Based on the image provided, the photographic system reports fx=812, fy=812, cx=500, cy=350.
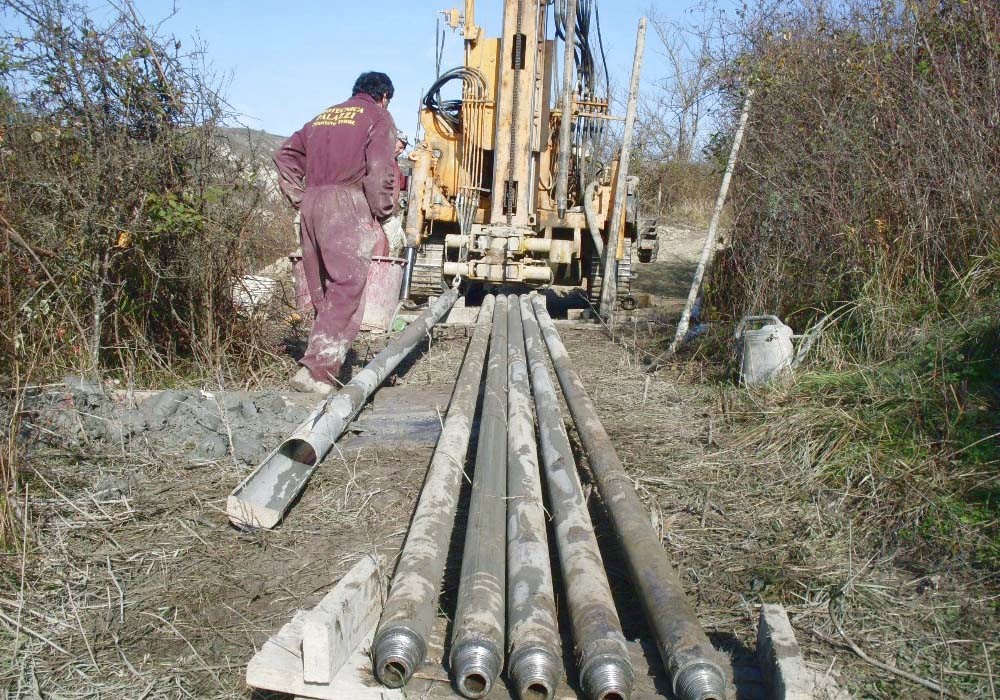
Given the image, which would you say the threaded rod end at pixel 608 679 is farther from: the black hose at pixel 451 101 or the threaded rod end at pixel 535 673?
the black hose at pixel 451 101

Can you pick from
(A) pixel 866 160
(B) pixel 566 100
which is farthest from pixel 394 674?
(B) pixel 566 100

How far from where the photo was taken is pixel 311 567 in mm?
2967

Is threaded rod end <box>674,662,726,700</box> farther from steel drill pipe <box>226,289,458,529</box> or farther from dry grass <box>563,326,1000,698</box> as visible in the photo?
steel drill pipe <box>226,289,458,529</box>

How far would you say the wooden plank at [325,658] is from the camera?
199cm

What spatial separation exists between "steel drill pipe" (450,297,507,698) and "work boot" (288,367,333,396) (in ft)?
5.23

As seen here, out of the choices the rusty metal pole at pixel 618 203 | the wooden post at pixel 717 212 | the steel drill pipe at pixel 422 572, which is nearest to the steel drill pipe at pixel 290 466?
the steel drill pipe at pixel 422 572

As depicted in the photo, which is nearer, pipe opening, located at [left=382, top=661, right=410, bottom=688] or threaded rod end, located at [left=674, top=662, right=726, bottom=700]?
threaded rod end, located at [left=674, top=662, right=726, bottom=700]

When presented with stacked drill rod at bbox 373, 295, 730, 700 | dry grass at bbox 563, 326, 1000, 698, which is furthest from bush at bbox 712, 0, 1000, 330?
stacked drill rod at bbox 373, 295, 730, 700

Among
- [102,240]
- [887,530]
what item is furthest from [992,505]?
[102,240]

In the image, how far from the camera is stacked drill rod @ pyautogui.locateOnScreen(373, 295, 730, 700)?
6.50 feet

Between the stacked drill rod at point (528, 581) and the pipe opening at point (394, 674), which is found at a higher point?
the stacked drill rod at point (528, 581)

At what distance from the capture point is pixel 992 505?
3.36 meters

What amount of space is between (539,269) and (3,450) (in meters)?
6.50

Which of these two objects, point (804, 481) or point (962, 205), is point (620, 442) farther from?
point (962, 205)
